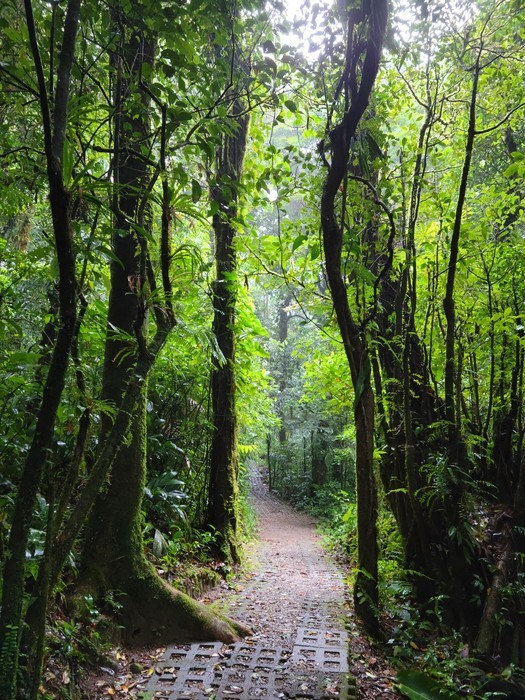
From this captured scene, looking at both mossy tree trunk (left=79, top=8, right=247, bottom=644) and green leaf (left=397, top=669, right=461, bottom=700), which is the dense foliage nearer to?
mossy tree trunk (left=79, top=8, right=247, bottom=644)

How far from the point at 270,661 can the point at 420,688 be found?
3.57 feet

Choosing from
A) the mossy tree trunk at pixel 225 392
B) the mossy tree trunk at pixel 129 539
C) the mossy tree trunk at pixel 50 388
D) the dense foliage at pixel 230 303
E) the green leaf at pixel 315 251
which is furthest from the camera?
the mossy tree trunk at pixel 225 392

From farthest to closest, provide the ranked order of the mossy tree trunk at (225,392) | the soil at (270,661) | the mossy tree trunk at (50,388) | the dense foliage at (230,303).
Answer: the mossy tree trunk at (225,392)
the soil at (270,661)
the dense foliage at (230,303)
the mossy tree trunk at (50,388)

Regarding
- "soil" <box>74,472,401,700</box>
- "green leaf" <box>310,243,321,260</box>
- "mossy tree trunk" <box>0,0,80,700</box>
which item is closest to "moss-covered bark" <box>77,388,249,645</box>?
"soil" <box>74,472,401,700</box>

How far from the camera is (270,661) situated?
3.61 metres

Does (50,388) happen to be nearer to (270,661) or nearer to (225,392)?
(270,661)

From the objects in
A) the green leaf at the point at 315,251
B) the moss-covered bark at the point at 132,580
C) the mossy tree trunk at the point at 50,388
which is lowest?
the moss-covered bark at the point at 132,580

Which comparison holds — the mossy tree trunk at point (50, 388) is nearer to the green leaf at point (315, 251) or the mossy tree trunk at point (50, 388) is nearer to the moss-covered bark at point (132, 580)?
the moss-covered bark at point (132, 580)

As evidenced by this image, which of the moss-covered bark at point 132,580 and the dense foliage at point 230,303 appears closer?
the dense foliage at point 230,303

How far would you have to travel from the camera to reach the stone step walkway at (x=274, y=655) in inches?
126

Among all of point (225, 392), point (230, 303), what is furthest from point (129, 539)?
point (230, 303)

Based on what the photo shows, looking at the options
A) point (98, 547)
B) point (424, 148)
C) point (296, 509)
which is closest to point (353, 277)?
point (424, 148)

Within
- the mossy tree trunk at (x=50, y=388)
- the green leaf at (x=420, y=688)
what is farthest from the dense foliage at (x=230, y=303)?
the green leaf at (x=420, y=688)

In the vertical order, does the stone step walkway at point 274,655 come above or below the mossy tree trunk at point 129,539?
below
